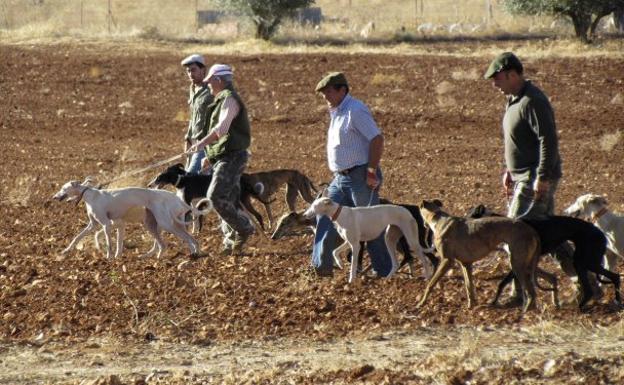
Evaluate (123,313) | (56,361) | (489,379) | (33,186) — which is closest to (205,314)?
(123,313)

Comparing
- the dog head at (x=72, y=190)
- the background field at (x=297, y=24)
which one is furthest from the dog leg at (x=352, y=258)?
the background field at (x=297, y=24)

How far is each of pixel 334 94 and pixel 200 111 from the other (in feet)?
10.9

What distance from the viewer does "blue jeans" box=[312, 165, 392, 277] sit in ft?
41.8

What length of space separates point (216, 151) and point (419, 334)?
4.39 meters

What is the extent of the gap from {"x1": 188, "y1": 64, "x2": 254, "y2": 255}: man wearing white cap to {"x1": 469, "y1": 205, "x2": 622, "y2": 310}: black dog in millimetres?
4111

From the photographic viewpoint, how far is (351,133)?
1241 cm

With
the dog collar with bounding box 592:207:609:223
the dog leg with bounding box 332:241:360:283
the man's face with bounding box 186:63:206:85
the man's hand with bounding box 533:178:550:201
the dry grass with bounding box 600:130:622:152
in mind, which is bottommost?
the dry grass with bounding box 600:130:622:152

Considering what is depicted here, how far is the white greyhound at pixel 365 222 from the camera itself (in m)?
12.6

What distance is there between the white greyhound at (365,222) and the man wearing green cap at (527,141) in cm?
171

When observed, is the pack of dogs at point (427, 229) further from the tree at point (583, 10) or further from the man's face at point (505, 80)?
the tree at point (583, 10)

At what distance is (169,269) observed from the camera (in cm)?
1355

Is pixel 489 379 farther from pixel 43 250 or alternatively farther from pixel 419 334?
pixel 43 250

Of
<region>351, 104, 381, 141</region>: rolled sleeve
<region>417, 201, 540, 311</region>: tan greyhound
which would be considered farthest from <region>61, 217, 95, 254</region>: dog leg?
<region>417, 201, 540, 311</region>: tan greyhound

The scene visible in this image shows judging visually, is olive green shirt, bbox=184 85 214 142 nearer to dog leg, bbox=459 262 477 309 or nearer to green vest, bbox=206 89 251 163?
green vest, bbox=206 89 251 163
